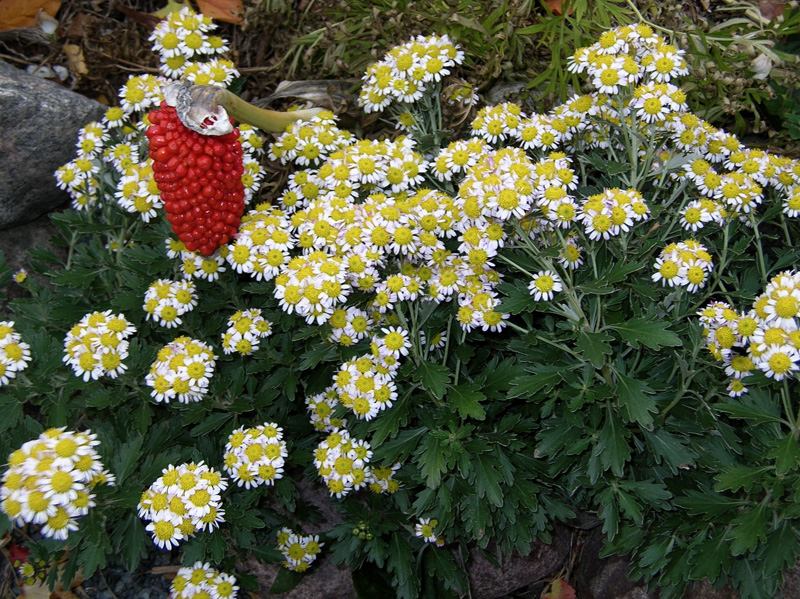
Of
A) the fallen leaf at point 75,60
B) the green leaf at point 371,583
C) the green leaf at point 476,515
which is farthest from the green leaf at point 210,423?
the fallen leaf at point 75,60

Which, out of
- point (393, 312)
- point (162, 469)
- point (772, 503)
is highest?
point (393, 312)

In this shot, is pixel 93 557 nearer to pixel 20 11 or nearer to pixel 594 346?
pixel 594 346

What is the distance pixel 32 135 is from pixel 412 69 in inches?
73.9

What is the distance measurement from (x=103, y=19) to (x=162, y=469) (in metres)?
2.75

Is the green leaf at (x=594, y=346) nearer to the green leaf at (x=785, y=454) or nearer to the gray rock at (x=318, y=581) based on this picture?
the green leaf at (x=785, y=454)

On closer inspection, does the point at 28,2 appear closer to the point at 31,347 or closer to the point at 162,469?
the point at 31,347

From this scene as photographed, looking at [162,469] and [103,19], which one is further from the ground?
[103,19]

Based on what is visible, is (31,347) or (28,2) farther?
(28,2)

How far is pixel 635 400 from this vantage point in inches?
80.7

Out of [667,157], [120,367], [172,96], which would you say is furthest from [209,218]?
[667,157]

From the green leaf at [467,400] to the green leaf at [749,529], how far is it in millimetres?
825

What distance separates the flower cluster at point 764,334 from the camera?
1.85 meters

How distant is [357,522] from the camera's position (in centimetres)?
255

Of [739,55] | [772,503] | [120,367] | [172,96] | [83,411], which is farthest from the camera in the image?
[739,55]
